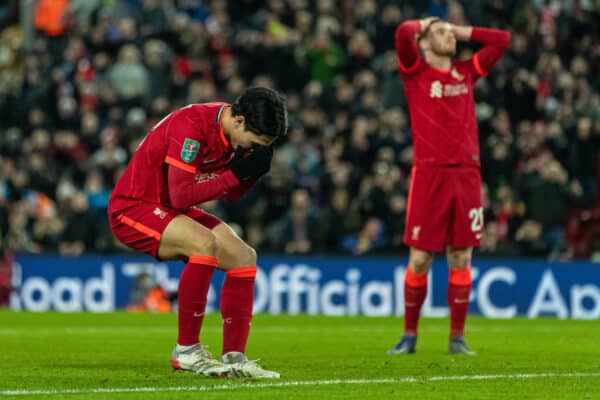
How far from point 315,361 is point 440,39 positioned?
271 cm

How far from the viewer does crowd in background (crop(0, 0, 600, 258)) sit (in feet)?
65.4

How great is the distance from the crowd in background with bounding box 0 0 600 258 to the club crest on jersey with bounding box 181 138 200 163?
10.5 meters

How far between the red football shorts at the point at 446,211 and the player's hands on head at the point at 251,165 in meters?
3.02

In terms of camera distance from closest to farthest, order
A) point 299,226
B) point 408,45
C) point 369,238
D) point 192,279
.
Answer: point 192,279 → point 408,45 → point 369,238 → point 299,226

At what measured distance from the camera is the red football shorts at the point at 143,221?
30.5 feet

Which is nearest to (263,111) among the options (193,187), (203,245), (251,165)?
(251,165)

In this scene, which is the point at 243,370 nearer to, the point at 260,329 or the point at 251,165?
the point at 251,165

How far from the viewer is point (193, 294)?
912 centimetres

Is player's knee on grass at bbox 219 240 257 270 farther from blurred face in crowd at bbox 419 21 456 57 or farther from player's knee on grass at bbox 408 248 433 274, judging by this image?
blurred face in crowd at bbox 419 21 456 57

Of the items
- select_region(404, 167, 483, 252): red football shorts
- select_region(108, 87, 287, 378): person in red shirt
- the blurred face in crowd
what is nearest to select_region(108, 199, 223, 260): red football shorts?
select_region(108, 87, 287, 378): person in red shirt

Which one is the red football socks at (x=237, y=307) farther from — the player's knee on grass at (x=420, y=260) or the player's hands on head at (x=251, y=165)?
the player's knee on grass at (x=420, y=260)

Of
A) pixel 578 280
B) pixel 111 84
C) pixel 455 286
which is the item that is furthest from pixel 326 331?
pixel 111 84

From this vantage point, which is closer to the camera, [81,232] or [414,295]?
[414,295]

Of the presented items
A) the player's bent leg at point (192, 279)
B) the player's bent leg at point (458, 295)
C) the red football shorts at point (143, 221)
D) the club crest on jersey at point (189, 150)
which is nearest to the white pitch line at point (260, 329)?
the player's bent leg at point (458, 295)
